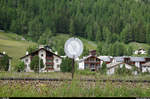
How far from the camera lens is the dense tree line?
11650 centimetres

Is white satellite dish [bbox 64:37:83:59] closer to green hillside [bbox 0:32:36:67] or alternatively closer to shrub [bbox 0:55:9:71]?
→ shrub [bbox 0:55:9:71]

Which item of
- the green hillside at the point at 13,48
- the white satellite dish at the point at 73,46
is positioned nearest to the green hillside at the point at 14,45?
the green hillside at the point at 13,48

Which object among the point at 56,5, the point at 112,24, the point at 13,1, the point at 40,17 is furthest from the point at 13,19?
the point at 112,24

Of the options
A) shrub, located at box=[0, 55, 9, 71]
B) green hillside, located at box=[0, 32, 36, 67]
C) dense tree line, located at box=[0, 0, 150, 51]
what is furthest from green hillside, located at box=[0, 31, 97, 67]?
dense tree line, located at box=[0, 0, 150, 51]

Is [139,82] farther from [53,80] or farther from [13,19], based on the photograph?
[13,19]

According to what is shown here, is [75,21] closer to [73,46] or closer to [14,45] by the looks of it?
[14,45]

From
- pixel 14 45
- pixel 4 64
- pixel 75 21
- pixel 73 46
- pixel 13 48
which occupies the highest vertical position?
pixel 75 21

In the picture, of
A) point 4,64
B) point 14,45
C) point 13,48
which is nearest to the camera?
→ point 4,64

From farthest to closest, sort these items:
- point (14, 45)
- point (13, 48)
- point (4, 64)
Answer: point (14, 45) → point (13, 48) → point (4, 64)

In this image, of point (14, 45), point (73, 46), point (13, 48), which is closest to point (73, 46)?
point (73, 46)

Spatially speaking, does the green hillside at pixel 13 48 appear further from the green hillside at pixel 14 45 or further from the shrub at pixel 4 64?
the shrub at pixel 4 64

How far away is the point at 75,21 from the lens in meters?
136

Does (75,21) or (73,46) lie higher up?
(75,21)

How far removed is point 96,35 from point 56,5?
5732 centimetres
